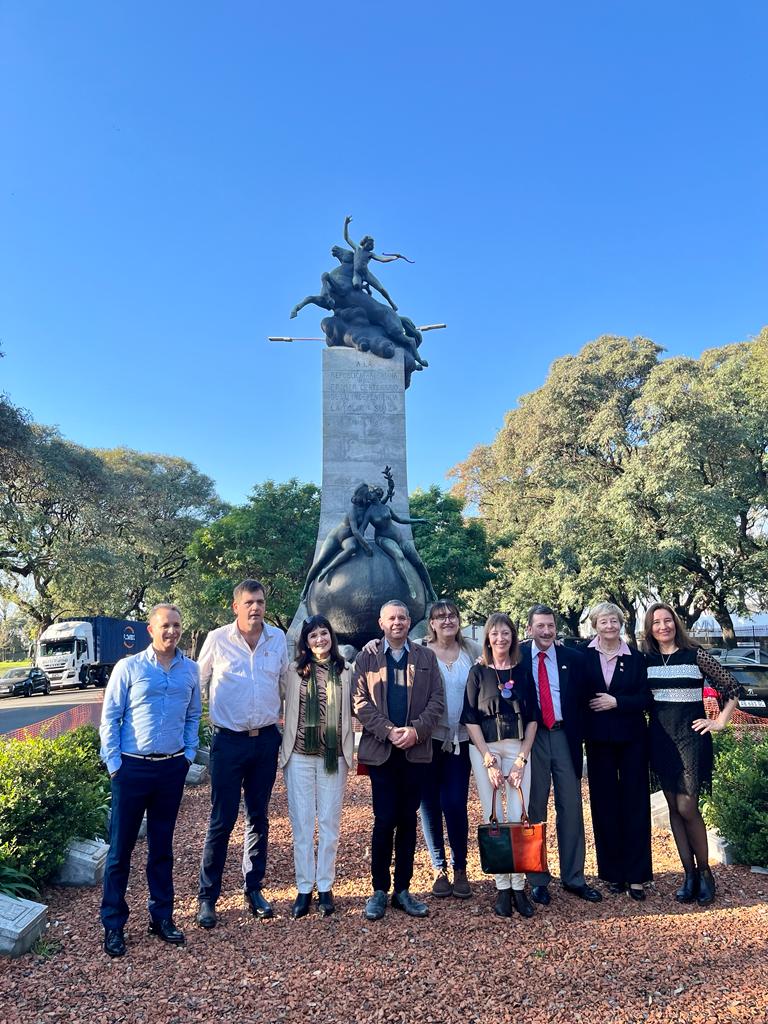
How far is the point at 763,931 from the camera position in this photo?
12.8 ft

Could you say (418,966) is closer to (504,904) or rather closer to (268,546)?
(504,904)

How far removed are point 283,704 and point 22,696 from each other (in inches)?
Result: 1052

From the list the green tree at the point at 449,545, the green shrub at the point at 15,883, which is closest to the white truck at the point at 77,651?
the green tree at the point at 449,545

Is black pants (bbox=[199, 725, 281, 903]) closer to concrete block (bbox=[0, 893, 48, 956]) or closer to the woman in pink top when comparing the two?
concrete block (bbox=[0, 893, 48, 956])

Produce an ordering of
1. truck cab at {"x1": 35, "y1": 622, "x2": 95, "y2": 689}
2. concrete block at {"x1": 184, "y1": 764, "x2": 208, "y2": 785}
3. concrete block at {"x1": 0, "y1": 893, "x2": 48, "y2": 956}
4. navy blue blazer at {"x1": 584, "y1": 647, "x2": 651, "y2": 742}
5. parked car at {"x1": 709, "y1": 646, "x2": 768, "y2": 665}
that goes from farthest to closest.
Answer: truck cab at {"x1": 35, "y1": 622, "x2": 95, "y2": 689} → parked car at {"x1": 709, "y1": 646, "x2": 768, "y2": 665} → concrete block at {"x1": 184, "y1": 764, "x2": 208, "y2": 785} → navy blue blazer at {"x1": 584, "y1": 647, "x2": 651, "y2": 742} → concrete block at {"x1": 0, "y1": 893, "x2": 48, "y2": 956}

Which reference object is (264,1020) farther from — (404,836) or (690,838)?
(690,838)

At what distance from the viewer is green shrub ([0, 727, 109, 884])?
4.64 meters

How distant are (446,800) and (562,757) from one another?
79 cm

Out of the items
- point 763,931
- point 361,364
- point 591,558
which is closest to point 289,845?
point 763,931

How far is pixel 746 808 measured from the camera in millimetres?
5000

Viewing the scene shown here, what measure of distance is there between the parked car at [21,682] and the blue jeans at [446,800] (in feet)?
87.3

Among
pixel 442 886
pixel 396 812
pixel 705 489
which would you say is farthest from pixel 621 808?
pixel 705 489

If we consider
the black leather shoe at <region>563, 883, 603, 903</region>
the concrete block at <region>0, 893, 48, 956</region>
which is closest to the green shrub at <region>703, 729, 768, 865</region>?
the black leather shoe at <region>563, 883, 603, 903</region>

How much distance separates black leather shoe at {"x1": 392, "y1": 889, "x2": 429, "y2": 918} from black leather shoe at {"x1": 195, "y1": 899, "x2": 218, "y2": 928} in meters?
1.04
